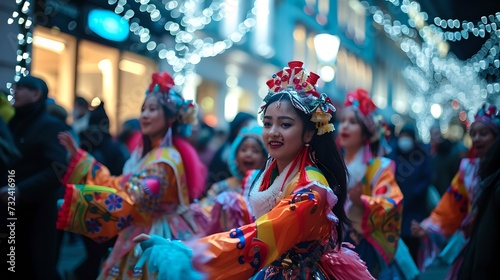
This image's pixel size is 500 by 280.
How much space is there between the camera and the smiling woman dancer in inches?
104

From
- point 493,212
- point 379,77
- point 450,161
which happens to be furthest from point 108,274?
point 379,77

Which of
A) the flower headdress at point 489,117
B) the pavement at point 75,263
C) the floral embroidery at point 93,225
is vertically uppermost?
the flower headdress at point 489,117

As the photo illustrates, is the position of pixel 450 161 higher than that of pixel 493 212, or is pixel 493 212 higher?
pixel 493 212

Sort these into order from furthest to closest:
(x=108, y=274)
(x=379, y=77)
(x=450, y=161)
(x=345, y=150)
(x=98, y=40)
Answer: (x=379, y=77)
(x=98, y=40)
(x=450, y=161)
(x=345, y=150)
(x=108, y=274)

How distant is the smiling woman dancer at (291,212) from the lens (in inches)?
104

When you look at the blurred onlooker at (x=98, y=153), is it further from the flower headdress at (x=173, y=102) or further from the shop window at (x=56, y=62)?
the shop window at (x=56, y=62)

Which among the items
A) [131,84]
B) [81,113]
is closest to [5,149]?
[81,113]

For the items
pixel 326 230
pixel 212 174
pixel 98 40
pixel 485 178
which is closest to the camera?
pixel 326 230

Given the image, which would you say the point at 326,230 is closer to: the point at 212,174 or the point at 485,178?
the point at 485,178

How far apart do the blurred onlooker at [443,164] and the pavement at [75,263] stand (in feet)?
6.01

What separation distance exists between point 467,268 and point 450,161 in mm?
6565

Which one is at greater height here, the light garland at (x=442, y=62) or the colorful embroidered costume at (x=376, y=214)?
the light garland at (x=442, y=62)

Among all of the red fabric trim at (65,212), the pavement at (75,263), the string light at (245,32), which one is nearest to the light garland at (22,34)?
the string light at (245,32)

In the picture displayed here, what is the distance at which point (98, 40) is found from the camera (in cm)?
1163
